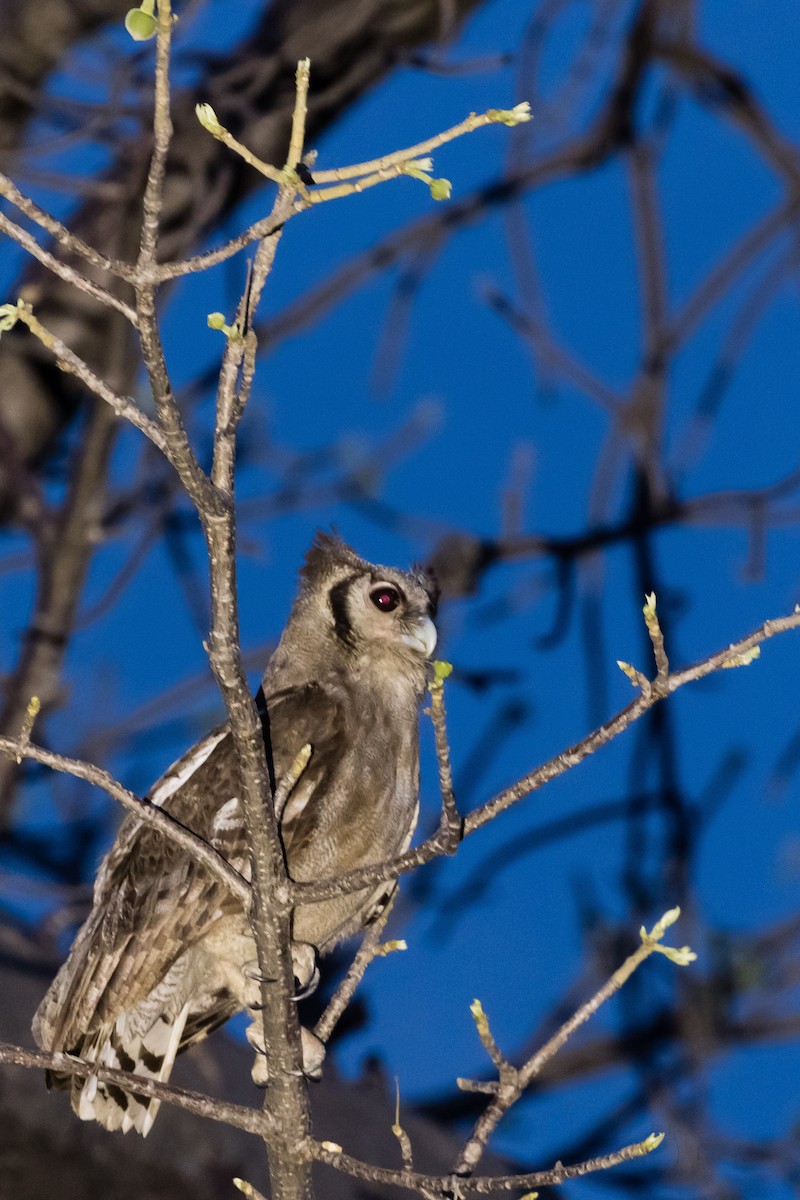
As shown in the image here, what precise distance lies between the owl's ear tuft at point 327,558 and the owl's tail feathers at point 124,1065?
0.89 m

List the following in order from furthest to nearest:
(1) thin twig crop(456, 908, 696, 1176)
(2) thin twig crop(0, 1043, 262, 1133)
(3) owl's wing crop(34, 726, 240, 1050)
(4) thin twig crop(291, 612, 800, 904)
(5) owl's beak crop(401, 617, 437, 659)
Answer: (5) owl's beak crop(401, 617, 437, 659)
(3) owl's wing crop(34, 726, 240, 1050)
(2) thin twig crop(0, 1043, 262, 1133)
(1) thin twig crop(456, 908, 696, 1176)
(4) thin twig crop(291, 612, 800, 904)

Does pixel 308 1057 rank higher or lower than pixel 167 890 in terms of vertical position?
lower

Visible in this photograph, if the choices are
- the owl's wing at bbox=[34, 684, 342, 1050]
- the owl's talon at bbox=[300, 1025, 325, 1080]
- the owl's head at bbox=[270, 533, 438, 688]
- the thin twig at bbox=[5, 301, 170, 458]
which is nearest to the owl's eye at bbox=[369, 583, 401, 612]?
the owl's head at bbox=[270, 533, 438, 688]

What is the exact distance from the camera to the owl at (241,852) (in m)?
2.22

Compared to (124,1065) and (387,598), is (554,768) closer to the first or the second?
(387,598)

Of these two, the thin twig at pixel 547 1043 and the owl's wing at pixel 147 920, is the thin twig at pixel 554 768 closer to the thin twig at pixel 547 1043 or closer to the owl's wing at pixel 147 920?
the thin twig at pixel 547 1043

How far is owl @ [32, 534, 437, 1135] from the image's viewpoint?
7.29 ft

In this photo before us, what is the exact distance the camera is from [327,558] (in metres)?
2.80

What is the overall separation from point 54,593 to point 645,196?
2.41 meters

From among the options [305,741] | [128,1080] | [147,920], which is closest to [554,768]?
[128,1080]

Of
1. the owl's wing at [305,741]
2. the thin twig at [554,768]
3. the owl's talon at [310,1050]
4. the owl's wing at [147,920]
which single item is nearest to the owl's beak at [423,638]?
the owl's wing at [305,741]

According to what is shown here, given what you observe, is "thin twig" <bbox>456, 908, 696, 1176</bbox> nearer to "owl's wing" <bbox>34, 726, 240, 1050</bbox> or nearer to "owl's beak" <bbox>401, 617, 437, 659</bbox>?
"owl's wing" <bbox>34, 726, 240, 1050</bbox>

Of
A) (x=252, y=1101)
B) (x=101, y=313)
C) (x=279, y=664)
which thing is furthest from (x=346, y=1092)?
(x=101, y=313)

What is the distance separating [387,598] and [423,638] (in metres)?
0.12
